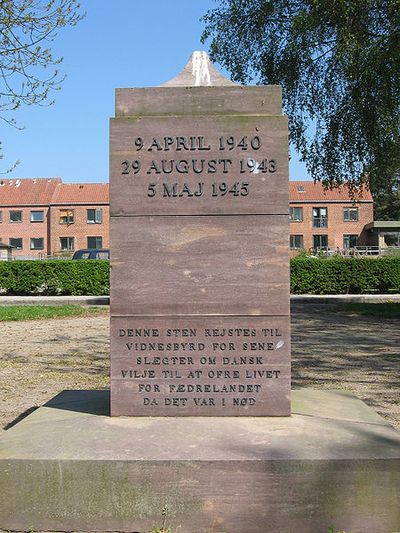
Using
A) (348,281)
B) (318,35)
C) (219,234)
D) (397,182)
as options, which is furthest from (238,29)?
(397,182)

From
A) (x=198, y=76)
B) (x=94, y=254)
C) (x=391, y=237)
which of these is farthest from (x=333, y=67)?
(x=391, y=237)

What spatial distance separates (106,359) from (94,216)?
5055 cm

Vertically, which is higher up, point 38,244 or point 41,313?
point 38,244

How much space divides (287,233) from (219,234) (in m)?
0.43

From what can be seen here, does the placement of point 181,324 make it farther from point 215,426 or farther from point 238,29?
point 238,29

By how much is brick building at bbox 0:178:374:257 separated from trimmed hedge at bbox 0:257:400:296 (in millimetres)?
33117

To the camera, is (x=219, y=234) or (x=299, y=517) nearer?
(x=299, y=517)

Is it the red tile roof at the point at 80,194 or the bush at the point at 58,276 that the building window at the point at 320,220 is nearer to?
the red tile roof at the point at 80,194

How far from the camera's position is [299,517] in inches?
127

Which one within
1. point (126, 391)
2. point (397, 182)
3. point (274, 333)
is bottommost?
point (126, 391)

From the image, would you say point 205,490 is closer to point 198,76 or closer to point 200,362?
point 200,362

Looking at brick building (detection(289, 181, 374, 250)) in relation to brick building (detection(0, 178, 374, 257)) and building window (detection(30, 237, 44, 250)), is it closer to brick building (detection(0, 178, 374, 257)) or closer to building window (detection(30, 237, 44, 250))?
brick building (detection(0, 178, 374, 257))

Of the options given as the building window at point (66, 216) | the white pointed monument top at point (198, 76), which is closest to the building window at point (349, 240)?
the building window at point (66, 216)

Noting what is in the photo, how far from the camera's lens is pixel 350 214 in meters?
58.8
